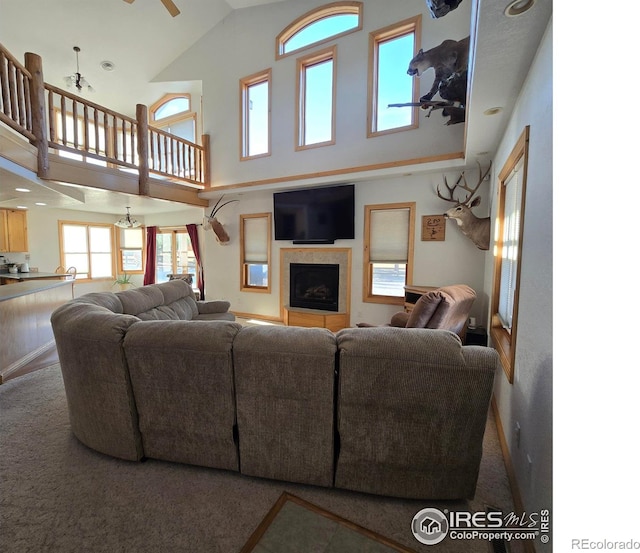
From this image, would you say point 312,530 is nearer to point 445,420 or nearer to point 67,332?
point 445,420

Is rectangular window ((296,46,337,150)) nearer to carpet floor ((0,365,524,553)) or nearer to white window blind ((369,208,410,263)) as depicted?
white window blind ((369,208,410,263))

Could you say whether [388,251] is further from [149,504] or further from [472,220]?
[149,504]

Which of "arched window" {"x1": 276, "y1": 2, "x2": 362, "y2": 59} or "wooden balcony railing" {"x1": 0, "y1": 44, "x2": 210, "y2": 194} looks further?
"arched window" {"x1": 276, "y1": 2, "x2": 362, "y2": 59}

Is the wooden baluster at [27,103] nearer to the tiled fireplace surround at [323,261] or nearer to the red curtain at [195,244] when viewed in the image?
the red curtain at [195,244]

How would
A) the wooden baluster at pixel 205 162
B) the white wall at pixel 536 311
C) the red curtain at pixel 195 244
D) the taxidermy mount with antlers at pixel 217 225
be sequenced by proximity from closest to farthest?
1. the white wall at pixel 536 311
2. the taxidermy mount with antlers at pixel 217 225
3. the wooden baluster at pixel 205 162
4. the red curtain at pixel 195 244

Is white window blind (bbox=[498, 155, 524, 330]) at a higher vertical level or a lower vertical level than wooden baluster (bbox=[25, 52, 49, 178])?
lower

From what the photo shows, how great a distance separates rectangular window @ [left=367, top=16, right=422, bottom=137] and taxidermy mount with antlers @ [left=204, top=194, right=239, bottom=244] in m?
3.31

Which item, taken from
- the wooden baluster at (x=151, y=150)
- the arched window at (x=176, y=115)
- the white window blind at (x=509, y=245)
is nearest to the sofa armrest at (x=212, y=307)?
the wooden baluster at (x=151, y=150)

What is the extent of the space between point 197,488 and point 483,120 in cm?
340

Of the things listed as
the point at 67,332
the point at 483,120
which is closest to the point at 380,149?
the point at 483,120

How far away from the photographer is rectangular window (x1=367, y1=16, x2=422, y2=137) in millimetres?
4180

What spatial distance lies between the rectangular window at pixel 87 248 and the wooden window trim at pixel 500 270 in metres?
9.33

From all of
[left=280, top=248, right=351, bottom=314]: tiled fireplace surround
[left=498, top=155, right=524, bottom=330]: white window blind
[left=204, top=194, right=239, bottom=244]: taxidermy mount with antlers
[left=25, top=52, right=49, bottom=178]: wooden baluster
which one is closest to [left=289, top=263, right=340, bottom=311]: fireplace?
[left=280, top=248, right=351, bottom=314]: tiled fireplace surround

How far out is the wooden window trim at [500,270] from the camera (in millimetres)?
1662
